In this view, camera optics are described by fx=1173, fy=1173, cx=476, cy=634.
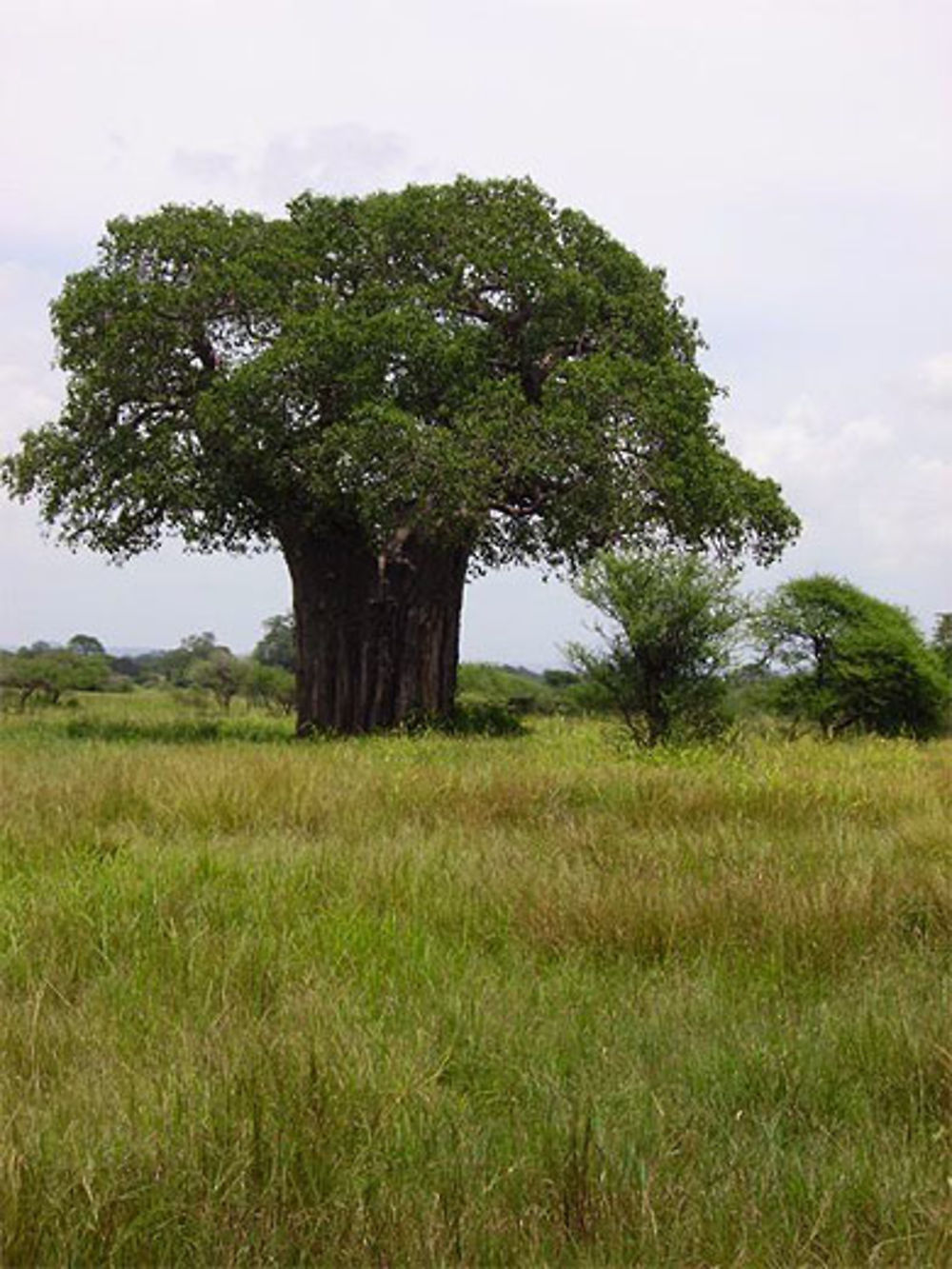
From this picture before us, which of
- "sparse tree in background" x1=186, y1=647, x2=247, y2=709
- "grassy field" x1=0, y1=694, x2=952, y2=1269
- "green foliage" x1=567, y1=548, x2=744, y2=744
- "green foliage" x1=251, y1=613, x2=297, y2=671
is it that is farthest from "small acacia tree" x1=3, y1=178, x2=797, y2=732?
"green foliage" x1=251, y1=613, x2=297, y2=671

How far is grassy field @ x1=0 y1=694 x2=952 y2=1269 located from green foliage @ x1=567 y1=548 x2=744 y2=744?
6.42 metres

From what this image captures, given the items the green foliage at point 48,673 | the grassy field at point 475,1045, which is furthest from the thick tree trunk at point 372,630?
the green foliage at point 48,673

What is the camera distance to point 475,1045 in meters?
3.42

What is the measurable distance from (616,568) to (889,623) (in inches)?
420

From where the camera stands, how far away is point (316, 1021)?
3.36 metres

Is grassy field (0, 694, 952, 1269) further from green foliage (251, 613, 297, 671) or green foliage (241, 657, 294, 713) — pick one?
green foliage (251, 613, 297, 671)

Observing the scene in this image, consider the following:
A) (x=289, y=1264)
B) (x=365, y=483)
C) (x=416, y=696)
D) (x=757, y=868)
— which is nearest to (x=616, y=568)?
(x=365, y=483)

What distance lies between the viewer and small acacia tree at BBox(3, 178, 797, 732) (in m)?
17.0

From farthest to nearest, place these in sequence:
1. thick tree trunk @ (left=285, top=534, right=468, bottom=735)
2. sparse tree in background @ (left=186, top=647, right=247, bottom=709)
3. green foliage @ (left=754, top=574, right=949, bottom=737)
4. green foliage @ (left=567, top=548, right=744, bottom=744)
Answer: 1. sparse tree in background @ (left=186, top=647, right=247, bottom=709)
2. green foliage @ (left=754, top=574, right=949, bottom=737)
3. thick tree trunk @ (left=285, top=534, right=468, bottom=735)
4. green foliage @ (left=567, top=548, right=744, bottom=744)

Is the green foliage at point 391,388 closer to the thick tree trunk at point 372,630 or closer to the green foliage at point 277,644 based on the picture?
the thick tree trunk at point 372,630

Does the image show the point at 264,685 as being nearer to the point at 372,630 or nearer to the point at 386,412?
the point at 372,630

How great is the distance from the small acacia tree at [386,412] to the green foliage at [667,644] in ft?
10.5

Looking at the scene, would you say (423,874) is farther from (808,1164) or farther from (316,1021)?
(808,1164)

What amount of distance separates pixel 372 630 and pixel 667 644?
6922 mm
